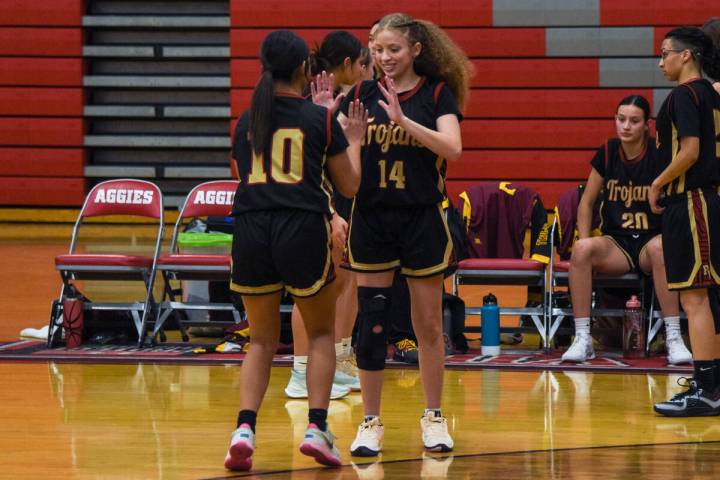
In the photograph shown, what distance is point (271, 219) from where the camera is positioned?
3.34 m

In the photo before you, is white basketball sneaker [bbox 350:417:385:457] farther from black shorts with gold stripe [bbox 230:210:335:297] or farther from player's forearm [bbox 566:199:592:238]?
player's forearm [bbox 566:199:592:238]

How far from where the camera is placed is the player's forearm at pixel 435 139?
347 centimetres

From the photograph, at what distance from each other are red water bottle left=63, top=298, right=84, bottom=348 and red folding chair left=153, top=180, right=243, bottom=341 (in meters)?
0.37

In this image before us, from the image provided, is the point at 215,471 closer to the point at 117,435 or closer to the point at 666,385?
the point at 117,435

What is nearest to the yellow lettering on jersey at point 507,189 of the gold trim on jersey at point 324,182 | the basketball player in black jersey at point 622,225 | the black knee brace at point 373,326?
the basketball player in black jersey at point 622,225

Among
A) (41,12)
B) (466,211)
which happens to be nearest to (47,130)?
(41,12)

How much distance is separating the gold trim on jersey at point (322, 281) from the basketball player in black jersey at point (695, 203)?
4.86ft

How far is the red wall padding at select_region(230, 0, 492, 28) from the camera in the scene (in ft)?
37.4

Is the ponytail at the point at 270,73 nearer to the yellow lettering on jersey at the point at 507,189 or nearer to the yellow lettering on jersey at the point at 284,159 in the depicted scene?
the yellow lettering on jersey at the point at 284,159

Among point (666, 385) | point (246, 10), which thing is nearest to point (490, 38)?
point (246, 10)

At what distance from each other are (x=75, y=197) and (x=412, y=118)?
889 cm

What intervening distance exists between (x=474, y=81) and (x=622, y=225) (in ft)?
18.6

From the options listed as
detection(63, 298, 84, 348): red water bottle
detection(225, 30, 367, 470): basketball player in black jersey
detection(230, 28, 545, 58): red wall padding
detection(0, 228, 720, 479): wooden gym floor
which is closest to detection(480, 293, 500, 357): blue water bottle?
detection(0, 228, 720, 479): wooden gym floor

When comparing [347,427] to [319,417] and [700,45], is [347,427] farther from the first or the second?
[700,45]
